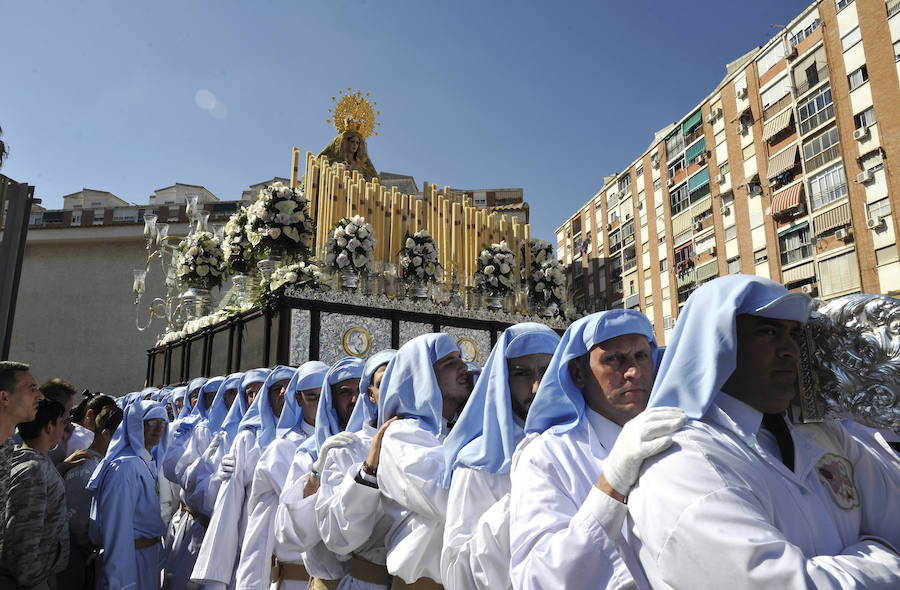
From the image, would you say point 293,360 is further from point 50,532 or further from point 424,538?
point 424,538

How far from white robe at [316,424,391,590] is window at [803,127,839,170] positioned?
24.2m

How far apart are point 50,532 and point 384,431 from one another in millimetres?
1724

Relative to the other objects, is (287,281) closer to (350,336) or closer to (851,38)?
(350,336)

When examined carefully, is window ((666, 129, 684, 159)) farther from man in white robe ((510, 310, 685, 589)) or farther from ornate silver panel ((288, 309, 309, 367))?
man in white robe ((510, 310, 685, 589))

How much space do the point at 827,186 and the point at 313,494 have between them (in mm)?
→ 24367

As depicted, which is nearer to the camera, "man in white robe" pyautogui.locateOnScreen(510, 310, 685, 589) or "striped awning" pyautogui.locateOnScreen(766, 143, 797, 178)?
"man in white robe" pyautogui.locateOnScreen(510, 310, 685, 589)

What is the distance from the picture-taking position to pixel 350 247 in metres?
8.83

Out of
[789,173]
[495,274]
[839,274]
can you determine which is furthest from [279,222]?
[789,173]

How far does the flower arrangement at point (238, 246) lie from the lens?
32.9 feet

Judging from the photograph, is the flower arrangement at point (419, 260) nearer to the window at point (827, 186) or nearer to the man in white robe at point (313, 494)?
the man in white robe at point (313, 494)

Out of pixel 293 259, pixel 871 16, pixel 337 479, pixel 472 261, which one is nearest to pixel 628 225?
pixel 871 16

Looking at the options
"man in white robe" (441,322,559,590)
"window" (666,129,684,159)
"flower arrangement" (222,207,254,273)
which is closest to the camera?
"man in white robe" (441,322,559,590)

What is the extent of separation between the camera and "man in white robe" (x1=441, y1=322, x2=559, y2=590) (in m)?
2.02

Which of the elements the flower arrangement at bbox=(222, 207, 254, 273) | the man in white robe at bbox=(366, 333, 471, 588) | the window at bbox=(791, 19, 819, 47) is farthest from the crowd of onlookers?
the window at bbox=(791, 19, 819, 47)
